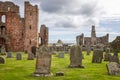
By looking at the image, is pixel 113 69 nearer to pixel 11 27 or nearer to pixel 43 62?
pixel 43 62

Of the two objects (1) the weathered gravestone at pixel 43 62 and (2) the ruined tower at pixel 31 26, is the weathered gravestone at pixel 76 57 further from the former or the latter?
(2) the ruined tower at pixel 31 26

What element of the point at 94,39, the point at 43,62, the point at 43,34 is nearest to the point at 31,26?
the point at 43,34

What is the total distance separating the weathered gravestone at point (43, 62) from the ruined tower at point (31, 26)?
39.0 meters

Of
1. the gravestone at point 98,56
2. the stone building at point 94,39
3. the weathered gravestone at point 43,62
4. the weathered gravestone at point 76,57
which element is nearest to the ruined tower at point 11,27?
the stone building at point 94,39

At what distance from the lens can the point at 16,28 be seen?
188 ft

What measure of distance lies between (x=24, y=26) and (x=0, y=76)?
4008 cm

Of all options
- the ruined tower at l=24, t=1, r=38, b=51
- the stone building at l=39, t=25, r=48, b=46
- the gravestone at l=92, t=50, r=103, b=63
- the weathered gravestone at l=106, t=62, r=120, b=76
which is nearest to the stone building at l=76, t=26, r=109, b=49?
the stone building at l=39, t=25, r=48, b=46

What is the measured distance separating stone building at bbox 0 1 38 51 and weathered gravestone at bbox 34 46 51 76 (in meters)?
38.6

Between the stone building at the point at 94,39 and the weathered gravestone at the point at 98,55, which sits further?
the stone building at the point at 94,39

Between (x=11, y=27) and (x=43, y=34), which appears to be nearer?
(x=11, y=27)

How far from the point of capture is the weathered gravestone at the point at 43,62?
18406 mm

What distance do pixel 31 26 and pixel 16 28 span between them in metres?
2.86

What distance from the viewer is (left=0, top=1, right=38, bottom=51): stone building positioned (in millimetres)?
56969

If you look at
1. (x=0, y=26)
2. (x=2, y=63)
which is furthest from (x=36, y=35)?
(x=2, y=63)
